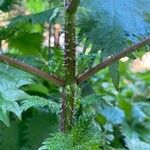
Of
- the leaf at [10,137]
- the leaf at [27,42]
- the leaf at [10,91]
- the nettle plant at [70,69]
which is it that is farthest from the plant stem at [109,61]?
the leaf at [27,42]

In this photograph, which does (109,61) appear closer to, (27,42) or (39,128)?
(39,128)

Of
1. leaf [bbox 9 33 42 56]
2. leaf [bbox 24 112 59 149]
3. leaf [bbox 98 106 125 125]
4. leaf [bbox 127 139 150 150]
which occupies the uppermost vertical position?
leaf [bbox 9 33 42 56]

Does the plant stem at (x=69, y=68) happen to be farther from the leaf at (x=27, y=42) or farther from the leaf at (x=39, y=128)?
the leaf at (x=27, y=42)

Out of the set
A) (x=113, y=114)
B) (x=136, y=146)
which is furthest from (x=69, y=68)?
(x=113, y=114)

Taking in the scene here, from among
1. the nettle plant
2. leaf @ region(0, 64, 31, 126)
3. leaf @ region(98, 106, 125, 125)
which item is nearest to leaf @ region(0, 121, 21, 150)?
the nettle plant

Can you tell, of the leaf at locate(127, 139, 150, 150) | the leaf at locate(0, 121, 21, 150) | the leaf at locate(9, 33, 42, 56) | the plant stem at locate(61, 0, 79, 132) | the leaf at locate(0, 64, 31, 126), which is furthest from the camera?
the leaf at locate(9, 33, 42, 56)

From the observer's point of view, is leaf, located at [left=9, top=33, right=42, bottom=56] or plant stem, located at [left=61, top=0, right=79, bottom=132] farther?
leaf, located at [left=9, top=33, right=42, bottom=56]

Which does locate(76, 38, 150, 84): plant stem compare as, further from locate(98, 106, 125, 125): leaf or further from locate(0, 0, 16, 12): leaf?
locate(98, 106, 125, 125): leaf

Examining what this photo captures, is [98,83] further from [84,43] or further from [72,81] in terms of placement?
[72,81]
